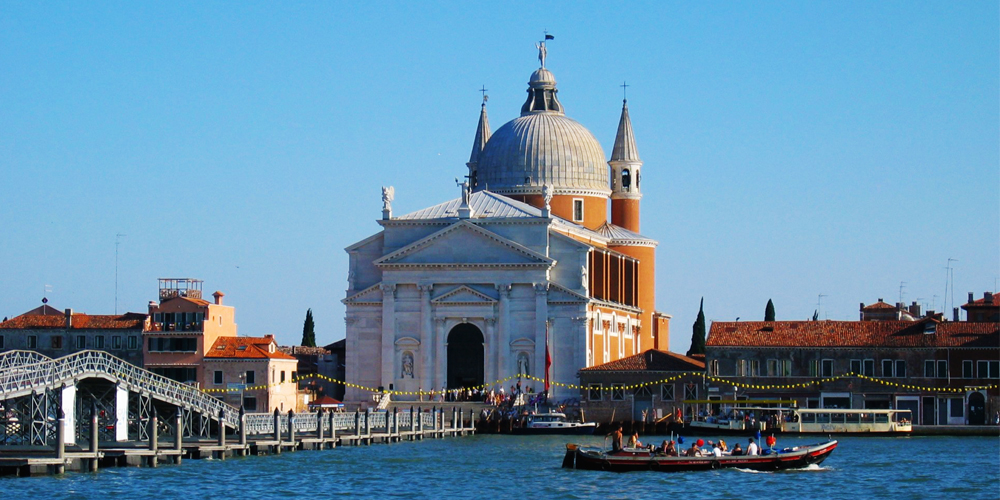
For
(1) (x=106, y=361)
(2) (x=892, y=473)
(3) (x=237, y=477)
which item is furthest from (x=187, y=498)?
(2) (x=892, y=473)

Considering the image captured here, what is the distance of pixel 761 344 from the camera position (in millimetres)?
70438

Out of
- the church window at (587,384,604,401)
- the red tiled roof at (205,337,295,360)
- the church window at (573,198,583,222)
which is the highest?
the church window at (573,198,583,222)

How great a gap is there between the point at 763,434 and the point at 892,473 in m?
A: 15.8

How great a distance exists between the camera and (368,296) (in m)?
78.4

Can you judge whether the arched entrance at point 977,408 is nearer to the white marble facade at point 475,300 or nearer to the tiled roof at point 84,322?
the white marble facade at point 475,300

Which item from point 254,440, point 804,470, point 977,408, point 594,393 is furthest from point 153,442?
point 977,408

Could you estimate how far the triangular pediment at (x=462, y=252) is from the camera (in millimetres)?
76312

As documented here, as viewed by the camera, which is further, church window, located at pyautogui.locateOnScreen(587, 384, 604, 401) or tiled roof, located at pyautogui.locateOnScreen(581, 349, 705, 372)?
church window, located at pyautogui.locateOnScreen(587, 384, 604, 401)

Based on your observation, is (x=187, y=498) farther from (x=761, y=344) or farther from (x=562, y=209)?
(x=562, y=209)

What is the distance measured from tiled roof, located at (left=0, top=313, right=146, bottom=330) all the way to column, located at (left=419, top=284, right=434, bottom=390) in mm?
11586

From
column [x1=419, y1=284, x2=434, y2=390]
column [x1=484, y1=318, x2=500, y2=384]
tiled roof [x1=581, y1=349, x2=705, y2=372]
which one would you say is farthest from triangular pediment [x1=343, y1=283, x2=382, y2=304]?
tiled roof [x1=581, y1=349, x2=705, y2=372]

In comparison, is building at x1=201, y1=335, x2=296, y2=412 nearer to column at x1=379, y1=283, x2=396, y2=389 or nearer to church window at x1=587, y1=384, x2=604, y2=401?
column at x1=379, y1=283, x2=396, y2=389

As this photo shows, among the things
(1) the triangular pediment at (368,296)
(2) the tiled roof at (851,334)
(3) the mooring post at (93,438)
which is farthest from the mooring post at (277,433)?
(1) the triangular pediment at (368,296)

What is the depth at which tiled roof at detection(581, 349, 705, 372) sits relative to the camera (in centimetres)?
7200
